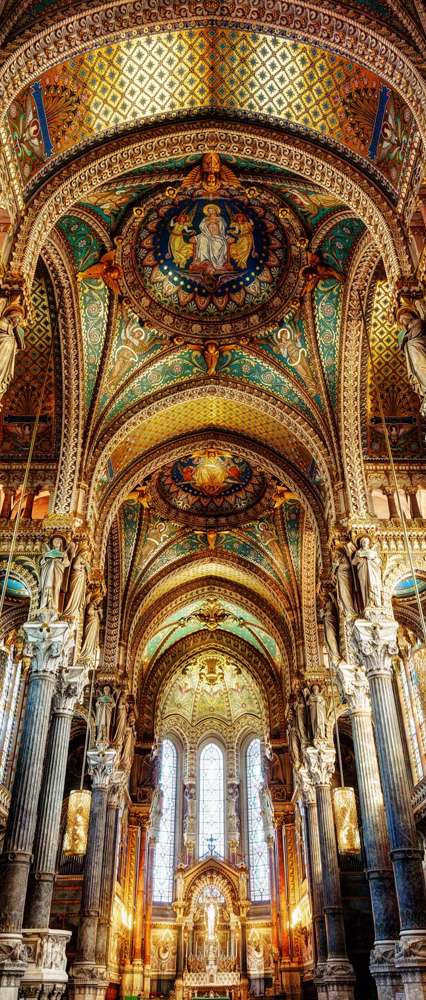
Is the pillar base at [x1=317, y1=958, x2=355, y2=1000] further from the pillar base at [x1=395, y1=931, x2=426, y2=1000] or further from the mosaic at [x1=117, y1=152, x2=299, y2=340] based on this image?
the mosaic at [x1=117, y1=152, x2=299, y2=340]

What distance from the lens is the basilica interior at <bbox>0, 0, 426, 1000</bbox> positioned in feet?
33.6

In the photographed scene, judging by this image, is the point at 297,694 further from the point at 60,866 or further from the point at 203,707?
the point at 203,707

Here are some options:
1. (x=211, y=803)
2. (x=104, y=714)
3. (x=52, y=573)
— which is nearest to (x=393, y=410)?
(x=52, y=573)

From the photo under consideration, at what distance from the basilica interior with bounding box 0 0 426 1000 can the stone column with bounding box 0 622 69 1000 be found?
0.04m

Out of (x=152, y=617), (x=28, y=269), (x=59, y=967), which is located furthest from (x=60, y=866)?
(x=28, y=269)

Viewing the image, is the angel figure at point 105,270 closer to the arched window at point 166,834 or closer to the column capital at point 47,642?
the column capital at point 47,642

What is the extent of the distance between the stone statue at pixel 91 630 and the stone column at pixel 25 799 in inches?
70.1

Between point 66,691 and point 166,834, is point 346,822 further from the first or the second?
point 166,834

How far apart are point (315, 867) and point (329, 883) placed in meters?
2.19

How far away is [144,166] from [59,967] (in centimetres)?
1214

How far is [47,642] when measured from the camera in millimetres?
13156

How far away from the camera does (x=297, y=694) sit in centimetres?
2181

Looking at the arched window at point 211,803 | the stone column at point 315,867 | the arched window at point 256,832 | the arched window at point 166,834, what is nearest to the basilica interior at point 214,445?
the stone column at point 315,867

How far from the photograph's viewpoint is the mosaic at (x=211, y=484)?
21203 millimetres
